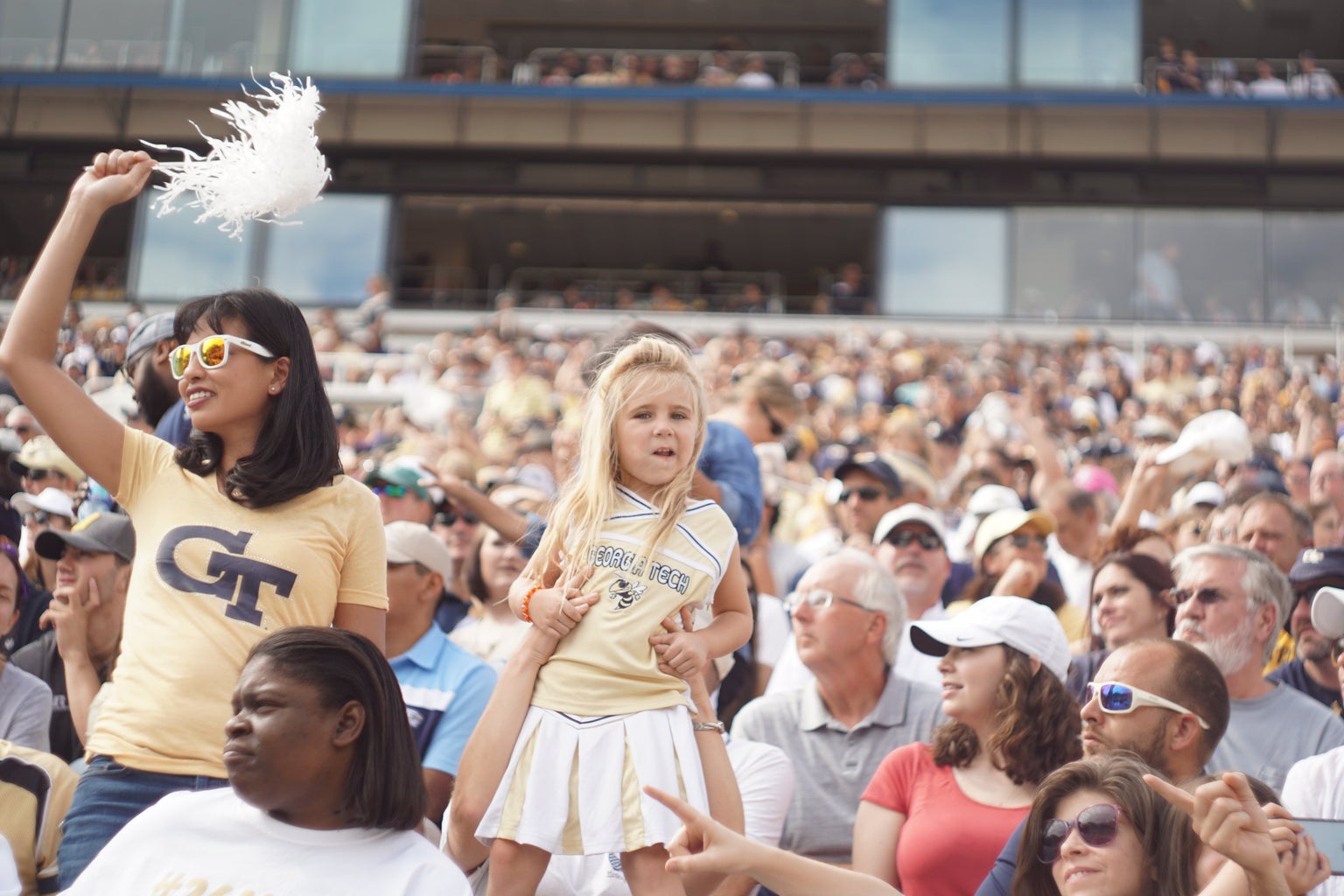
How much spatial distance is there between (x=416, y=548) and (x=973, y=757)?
2.07m

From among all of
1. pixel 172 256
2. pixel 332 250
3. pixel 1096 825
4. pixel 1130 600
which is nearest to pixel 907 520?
pixel 1130 600

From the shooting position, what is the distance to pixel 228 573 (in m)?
3.15

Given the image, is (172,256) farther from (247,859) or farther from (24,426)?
(247,859)

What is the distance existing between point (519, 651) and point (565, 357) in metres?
13.6

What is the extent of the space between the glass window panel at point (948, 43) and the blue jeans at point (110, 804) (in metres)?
22.0

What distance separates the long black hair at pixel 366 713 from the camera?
2787 mm

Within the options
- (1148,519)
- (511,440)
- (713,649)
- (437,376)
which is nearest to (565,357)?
(437,376)

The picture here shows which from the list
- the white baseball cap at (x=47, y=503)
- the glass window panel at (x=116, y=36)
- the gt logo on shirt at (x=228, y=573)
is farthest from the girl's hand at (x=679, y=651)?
the glass window panel at (x=116, y=36)

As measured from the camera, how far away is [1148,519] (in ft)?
25.8

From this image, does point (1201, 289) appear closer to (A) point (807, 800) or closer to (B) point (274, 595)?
(A) point (807, 800)

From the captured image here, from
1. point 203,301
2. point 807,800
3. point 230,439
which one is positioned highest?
point 203,301

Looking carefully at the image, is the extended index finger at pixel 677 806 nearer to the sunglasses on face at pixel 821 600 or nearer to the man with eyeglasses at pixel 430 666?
the man with eyeglasses at pixel 430 666

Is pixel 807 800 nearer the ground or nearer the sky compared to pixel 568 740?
nearer the ground

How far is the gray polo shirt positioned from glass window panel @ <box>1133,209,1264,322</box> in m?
18.7
